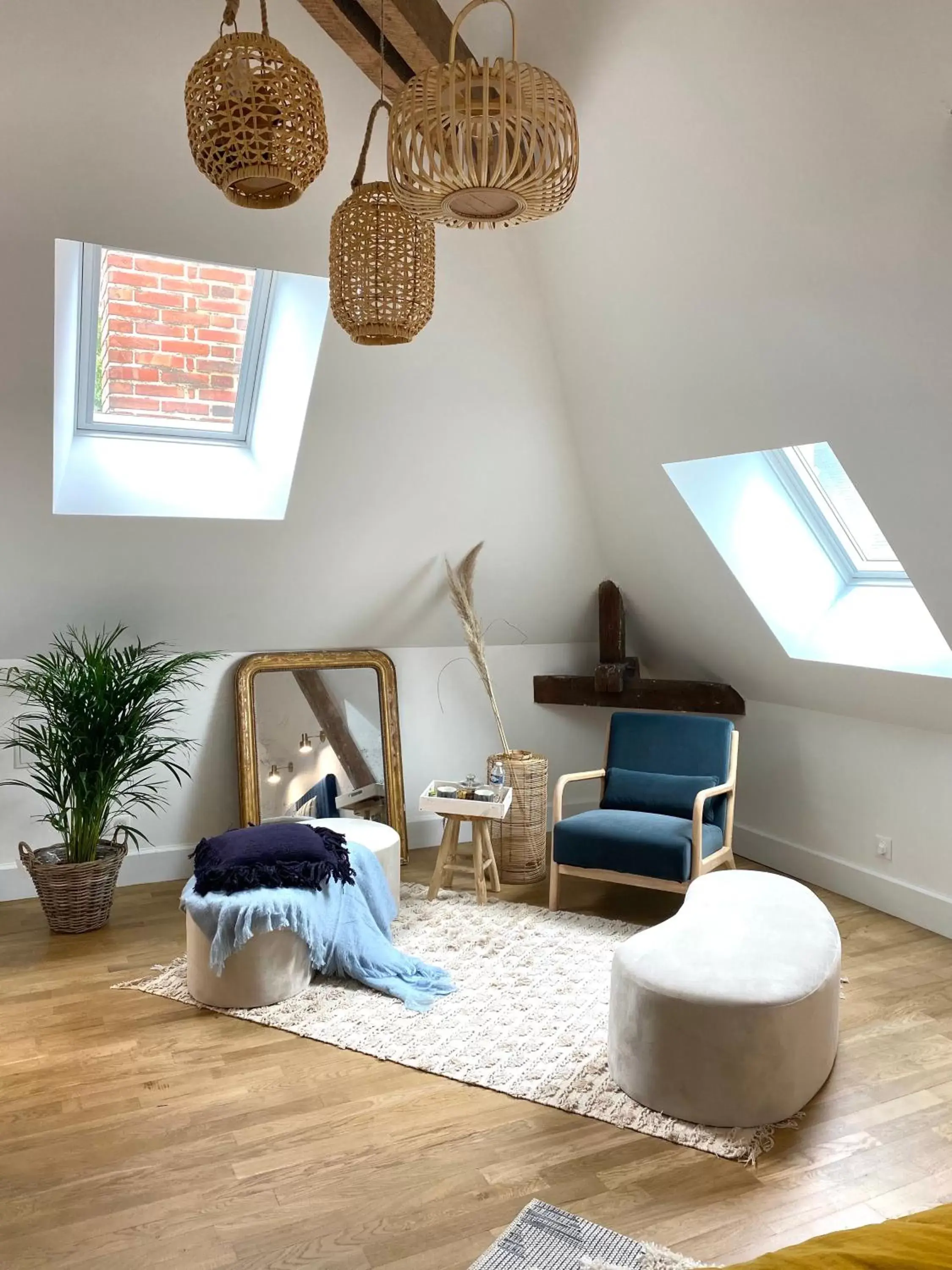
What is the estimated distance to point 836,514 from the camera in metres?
4.52

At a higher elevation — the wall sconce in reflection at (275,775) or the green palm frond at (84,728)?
the green palm frond at (84,728)

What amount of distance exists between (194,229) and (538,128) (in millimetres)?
1966

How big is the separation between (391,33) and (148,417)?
7.15 feet

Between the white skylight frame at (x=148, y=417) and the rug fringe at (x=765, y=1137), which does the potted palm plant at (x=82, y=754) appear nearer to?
the white skylight frame at (x=148, y=417)

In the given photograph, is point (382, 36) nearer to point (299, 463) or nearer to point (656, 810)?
point (299, 463)

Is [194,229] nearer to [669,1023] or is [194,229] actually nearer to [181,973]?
[181,973]

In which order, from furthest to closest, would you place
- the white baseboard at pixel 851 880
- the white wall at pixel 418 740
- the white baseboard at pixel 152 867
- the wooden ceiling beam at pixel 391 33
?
the white baseboard at pixel 152 867 → the white wall at pixel 418 740 → the white baseboard at pixel 851 880 → the wooden ceiling beam at pixel 391 33

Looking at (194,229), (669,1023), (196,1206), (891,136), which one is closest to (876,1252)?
(669,1023)

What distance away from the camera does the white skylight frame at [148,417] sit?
395 cm

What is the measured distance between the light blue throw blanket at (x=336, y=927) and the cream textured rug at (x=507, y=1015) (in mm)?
59

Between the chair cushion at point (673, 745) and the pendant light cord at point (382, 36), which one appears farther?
the chair cushion at point (673, 745)

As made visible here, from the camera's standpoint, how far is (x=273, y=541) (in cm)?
462

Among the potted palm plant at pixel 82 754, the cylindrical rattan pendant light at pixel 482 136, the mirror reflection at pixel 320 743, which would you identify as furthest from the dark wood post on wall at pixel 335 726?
the cylindrical rattan pendant light at pixel 482 136

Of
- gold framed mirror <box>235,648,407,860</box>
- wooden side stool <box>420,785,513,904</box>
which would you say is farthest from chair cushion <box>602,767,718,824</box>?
gold framed mirror <box>235,648,407,860</box>
